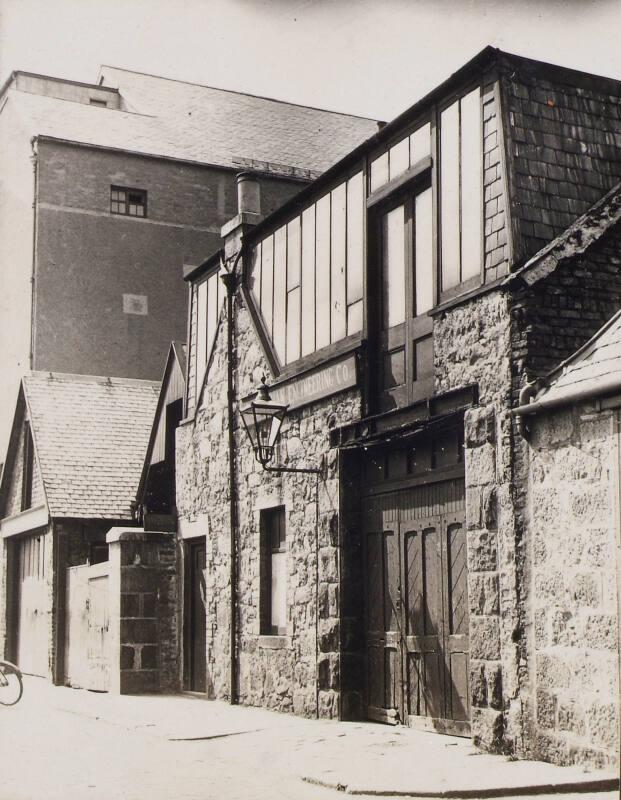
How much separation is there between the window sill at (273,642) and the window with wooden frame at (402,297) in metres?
3.13

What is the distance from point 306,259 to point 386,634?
454 centimetres

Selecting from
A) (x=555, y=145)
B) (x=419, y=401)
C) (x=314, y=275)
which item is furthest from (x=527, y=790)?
(x=314, y=275)

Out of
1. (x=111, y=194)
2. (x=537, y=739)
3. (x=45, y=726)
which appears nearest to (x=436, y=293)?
(x=537, y=739)

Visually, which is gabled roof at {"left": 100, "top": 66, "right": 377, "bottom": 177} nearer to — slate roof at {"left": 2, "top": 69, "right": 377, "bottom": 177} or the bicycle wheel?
slate roof at {"left": 2, "top": 69, "right": 377, "bottom": 177}

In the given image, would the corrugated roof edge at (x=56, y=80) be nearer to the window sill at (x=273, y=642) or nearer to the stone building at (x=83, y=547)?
the stone building at (x=83, y=547)

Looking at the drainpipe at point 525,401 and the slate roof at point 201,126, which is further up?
the slate roof at point 201,126

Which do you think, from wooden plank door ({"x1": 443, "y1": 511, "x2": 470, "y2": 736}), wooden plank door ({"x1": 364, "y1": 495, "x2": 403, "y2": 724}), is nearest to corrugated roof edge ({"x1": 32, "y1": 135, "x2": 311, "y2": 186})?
wooden plank door ({"x1": 364, "y1": 495, "x2": 403, "y2": 724})

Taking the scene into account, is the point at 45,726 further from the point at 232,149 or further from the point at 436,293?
the point at 232,149

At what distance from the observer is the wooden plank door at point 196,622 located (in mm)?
15906

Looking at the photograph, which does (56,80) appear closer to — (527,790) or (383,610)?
(383,610)

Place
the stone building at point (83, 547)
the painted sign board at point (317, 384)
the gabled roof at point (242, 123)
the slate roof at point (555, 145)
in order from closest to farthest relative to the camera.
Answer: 1. the slate roof at point (555, 145)
2. the painted sign board at point (317, 384)
3. the stone building at point (83, 547)
4. the gabled roof at point (242, 123)

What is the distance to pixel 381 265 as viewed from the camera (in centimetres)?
1188

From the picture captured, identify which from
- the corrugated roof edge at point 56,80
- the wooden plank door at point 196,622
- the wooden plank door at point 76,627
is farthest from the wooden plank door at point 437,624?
the corrugated roof edge at point 56,80

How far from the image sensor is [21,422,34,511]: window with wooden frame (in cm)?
2180
